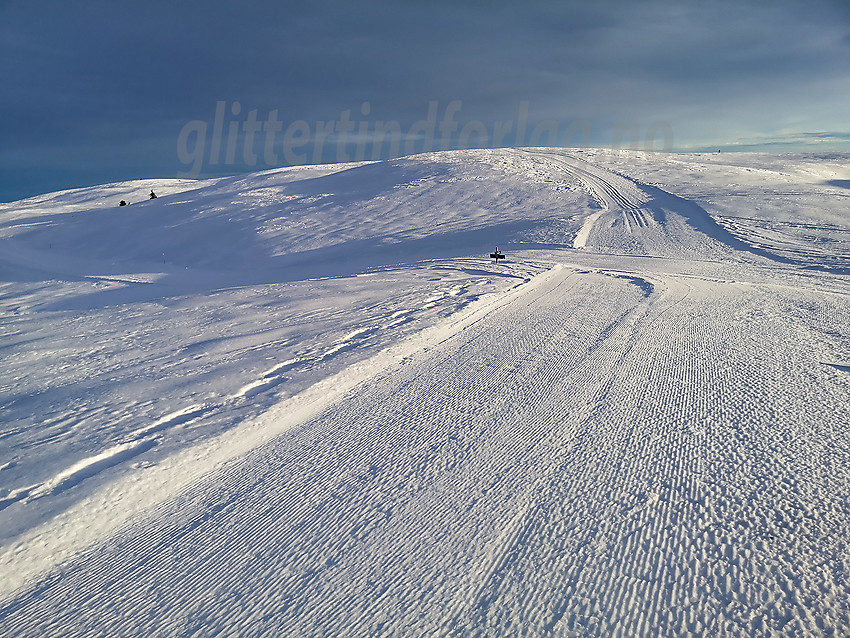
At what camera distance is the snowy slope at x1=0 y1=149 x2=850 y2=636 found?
2850 mm

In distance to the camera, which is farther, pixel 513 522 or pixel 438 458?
pixel 438 458

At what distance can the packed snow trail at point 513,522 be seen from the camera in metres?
2.75

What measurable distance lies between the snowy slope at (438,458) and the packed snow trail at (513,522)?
0.02 metres

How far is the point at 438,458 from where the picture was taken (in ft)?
13.9

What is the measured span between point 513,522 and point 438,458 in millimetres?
977

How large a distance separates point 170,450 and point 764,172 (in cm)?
3558

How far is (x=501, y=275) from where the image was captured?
39.4ft

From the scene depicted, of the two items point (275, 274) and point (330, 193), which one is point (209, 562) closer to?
point (275, 274)

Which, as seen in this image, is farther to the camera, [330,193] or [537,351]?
[330,193]

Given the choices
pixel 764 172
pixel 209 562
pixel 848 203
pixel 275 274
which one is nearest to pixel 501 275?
pixel 275 274

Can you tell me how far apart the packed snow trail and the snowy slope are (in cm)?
2

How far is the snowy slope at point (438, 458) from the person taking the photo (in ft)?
9.35

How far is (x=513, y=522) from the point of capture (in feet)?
11.2

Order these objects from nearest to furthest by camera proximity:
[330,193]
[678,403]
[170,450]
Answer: [170,450], [678,403], [330,193]
